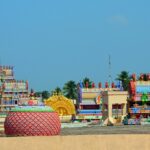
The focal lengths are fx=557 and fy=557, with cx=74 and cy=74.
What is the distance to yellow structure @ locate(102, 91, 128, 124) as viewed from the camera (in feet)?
232

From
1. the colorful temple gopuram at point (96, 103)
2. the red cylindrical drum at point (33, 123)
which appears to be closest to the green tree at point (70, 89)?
the colorful temple gopuram at point (96, 103)

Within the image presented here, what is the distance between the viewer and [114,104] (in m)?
72.6

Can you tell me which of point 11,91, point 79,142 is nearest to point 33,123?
point 79,142

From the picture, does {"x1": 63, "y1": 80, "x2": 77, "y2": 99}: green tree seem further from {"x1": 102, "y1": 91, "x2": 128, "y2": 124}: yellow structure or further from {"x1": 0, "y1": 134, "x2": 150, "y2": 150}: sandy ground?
{"x1": 0, "y1": 134, "x2": 150, "y2": 150}: sandy ground

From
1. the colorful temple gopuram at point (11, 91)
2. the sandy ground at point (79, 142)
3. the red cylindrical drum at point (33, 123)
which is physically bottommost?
the sandy ground at point (79, 142)

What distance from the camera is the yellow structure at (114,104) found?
70.6 metres

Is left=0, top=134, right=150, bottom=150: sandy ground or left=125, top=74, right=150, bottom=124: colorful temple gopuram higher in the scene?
left=125, top=74, right=150, bottom=124: colorful temple gopuram

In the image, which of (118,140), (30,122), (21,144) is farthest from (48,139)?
(30,122)

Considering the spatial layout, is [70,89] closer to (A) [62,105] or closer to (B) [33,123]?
(A) [62,105]

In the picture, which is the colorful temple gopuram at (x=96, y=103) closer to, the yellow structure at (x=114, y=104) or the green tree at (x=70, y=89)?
the yellow structure at (x=114, y=104)

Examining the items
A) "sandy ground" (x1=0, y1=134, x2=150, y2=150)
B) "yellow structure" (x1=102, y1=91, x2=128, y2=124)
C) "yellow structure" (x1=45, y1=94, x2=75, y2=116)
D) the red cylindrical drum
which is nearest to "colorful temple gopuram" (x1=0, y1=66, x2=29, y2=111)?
"yellow structure" (x1=45, y1=94, x2=75, y2=116)

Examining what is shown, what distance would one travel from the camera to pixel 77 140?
510 inches

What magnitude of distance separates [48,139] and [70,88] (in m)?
105

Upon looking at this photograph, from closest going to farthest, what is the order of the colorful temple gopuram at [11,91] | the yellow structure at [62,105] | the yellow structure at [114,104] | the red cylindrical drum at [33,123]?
the red cylindrical drum at [33,123] < the yellow structure at [114,104] < the colorful temple gopuram at [11,91] < the yellow structure at [62,105]
